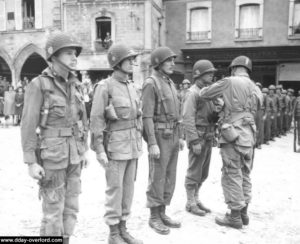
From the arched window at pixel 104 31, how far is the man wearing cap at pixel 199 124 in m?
15.9

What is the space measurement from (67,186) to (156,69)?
2.04 m

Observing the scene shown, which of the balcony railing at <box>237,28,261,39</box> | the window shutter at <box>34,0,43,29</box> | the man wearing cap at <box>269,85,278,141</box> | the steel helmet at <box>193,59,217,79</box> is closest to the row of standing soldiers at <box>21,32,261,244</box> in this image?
the steel helmet at <box>193,59,217,79</box>

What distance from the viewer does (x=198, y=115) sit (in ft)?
17.2

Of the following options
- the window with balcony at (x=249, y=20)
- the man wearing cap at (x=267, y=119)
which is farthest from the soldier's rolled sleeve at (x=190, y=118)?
the window with balcony at (x=249, y=20)

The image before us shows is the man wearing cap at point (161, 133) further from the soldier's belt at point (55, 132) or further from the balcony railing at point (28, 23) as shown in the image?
the balcony railing at point (28, 23)

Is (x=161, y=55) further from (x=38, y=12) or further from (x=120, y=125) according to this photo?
(x=38, y=12)

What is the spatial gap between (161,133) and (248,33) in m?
19.0

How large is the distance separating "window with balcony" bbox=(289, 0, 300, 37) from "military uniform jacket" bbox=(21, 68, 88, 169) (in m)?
20.2

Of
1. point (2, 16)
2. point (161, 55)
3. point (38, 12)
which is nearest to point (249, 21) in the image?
point (38, 12)

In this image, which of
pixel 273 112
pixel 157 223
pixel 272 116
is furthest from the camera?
pixel 273 112

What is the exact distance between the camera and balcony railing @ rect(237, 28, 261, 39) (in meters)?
21.6

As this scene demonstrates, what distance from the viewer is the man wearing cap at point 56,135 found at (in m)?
3.37

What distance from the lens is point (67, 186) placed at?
144 inches

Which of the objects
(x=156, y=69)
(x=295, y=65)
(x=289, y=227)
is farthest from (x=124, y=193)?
(x=295, y=65)
